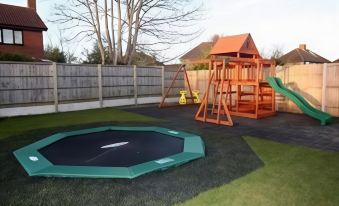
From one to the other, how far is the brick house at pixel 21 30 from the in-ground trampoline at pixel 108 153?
1095 cm

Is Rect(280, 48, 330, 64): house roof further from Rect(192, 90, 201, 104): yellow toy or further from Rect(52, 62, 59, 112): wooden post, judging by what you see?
Rect(52, 62, 59, 112): wooden post

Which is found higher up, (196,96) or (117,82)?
(117,82)

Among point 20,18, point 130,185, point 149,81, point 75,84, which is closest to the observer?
point 130,185

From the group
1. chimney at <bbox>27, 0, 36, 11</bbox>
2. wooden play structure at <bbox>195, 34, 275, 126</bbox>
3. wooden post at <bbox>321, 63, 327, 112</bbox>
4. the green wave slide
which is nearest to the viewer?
the green wave slide

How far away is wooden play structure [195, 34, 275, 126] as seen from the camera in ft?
21.7

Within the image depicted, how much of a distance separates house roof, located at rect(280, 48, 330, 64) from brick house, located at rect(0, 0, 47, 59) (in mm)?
19571

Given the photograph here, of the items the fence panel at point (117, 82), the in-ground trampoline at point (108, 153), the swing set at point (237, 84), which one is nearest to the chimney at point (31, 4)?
the fence panel at point (117, 82)

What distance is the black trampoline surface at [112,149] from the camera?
3227 millimetres

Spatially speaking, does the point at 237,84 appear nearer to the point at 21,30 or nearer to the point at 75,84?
the point at 75,84

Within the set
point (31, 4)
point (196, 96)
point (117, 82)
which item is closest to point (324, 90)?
point (196, 96)

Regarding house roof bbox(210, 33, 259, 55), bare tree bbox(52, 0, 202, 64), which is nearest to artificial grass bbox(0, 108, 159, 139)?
house roof bbox(210, 33, 259, 55)

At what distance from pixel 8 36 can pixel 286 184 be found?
49.0ft

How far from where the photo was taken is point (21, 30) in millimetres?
13391

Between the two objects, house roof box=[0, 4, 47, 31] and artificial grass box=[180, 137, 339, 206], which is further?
house roof box=[0, 4, 47, 31]
